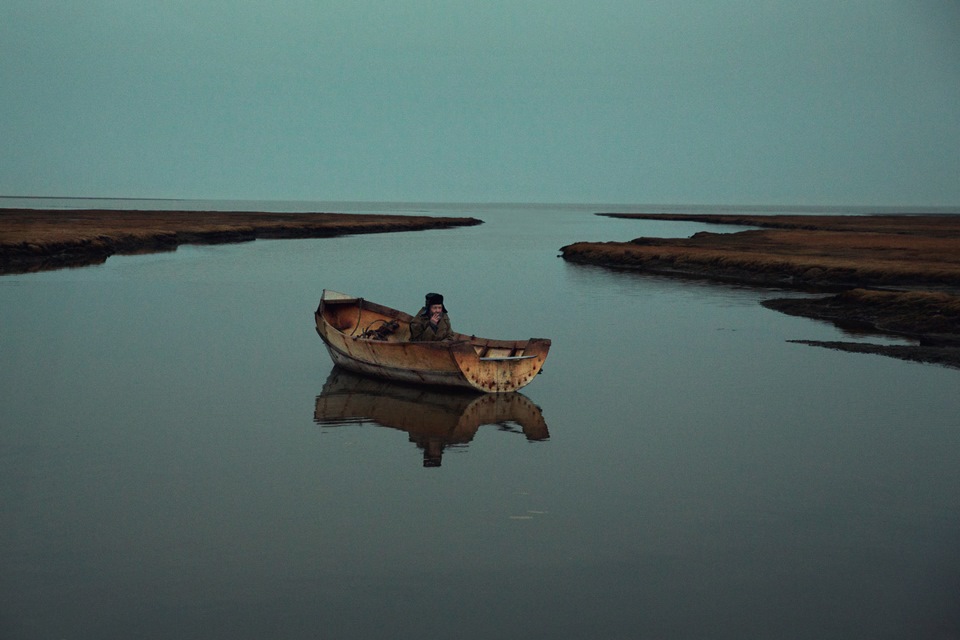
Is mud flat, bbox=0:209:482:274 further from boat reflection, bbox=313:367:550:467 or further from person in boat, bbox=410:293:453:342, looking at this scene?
person in boat, bbox=410:293:453:342

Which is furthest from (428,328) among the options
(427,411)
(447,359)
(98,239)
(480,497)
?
(98,239)

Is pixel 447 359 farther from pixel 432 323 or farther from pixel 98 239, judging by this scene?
pixel 98 239

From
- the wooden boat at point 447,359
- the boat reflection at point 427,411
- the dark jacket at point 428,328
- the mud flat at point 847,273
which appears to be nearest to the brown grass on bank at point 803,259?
the mud flat at point 847,273

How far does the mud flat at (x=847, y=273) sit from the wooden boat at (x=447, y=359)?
12.0m

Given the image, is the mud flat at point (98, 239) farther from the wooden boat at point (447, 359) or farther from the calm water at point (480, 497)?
the wooden boat at point (447, 359)

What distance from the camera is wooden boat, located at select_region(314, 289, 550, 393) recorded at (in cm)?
1989

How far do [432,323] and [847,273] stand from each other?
107ft

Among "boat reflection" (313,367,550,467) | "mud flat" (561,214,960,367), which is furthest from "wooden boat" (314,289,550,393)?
"mud flat" (561,214,960,367)

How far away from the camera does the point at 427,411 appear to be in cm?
1942

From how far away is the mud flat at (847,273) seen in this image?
102ft

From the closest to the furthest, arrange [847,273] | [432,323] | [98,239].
→ [432,323]
[847,273]
[98,239]

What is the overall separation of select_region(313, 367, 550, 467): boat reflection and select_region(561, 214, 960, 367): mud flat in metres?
13.0

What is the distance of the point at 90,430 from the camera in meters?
17.1

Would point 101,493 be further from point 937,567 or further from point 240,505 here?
point 937,567
